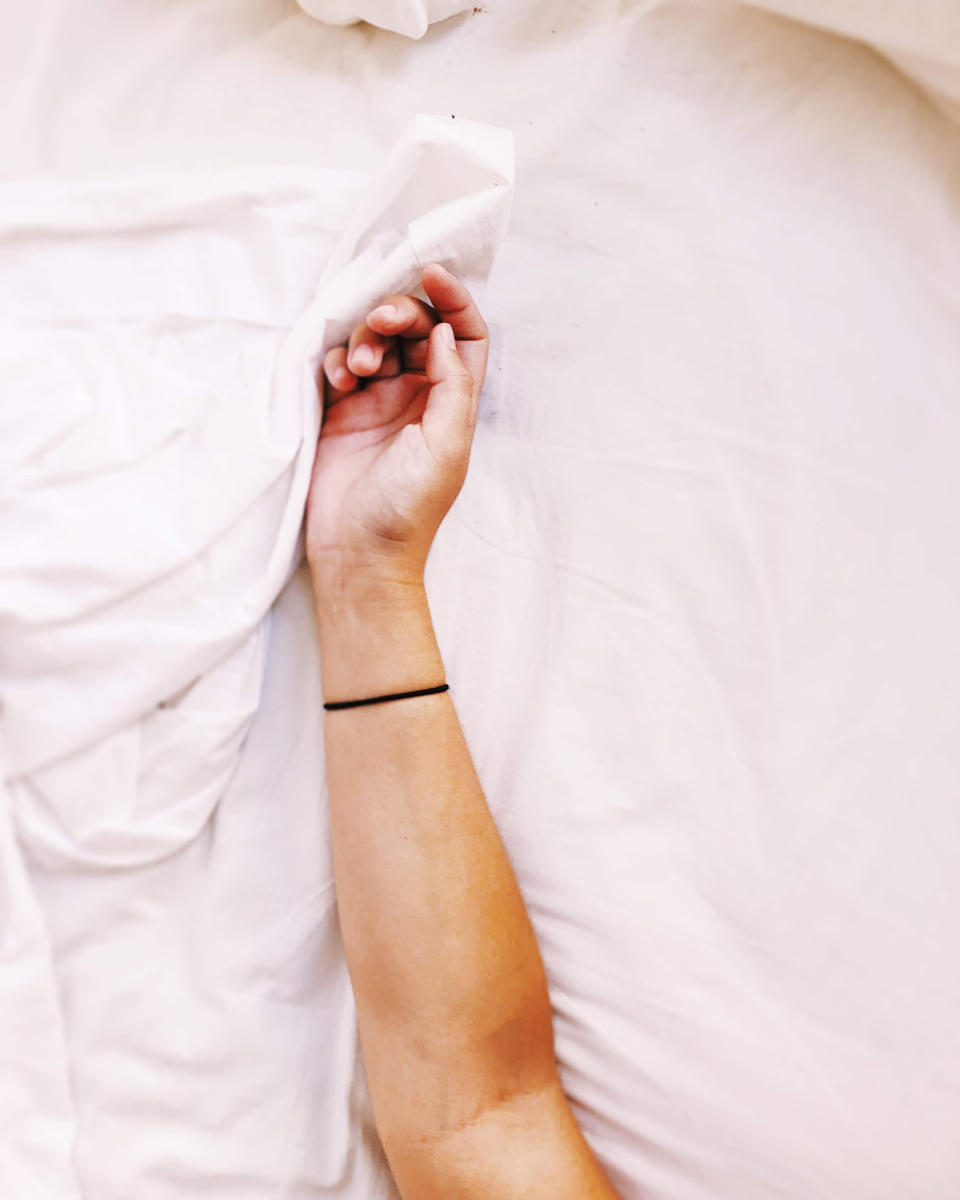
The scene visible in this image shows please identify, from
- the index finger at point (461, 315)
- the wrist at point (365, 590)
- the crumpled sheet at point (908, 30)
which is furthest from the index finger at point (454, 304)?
the crumpled sheet at point (908, 30)


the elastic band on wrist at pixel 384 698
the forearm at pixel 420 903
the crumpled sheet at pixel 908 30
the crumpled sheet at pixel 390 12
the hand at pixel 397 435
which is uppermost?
the crumpled sheet at pixel 908 30

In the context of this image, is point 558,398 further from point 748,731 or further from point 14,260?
point 14,260

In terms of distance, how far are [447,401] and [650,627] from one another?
8.8 inches

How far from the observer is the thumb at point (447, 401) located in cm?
65

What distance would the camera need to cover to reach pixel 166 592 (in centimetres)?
63

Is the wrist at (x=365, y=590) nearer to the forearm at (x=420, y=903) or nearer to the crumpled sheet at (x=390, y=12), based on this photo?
the forearm at (x=420, y=903)

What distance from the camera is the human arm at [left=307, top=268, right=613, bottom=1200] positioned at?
602mm

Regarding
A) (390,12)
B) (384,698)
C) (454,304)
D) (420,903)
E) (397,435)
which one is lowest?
(420,903)

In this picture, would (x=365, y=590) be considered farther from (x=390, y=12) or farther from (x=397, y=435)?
(x=390, y=12)

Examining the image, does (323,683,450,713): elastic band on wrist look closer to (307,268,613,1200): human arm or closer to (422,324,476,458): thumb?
(307,268,613,1200): human arm

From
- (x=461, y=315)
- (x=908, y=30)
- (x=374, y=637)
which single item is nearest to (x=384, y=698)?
(x=374, y=637)

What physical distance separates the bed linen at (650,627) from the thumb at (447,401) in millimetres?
57

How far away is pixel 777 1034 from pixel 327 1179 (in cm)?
33

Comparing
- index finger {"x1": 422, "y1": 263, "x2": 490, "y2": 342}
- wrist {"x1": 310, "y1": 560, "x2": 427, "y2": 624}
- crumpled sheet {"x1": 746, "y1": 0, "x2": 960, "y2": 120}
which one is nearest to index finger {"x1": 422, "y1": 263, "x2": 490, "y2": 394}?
index finger {"x1": 422, "y1": 263, "x2": 490, "y2": 342}
